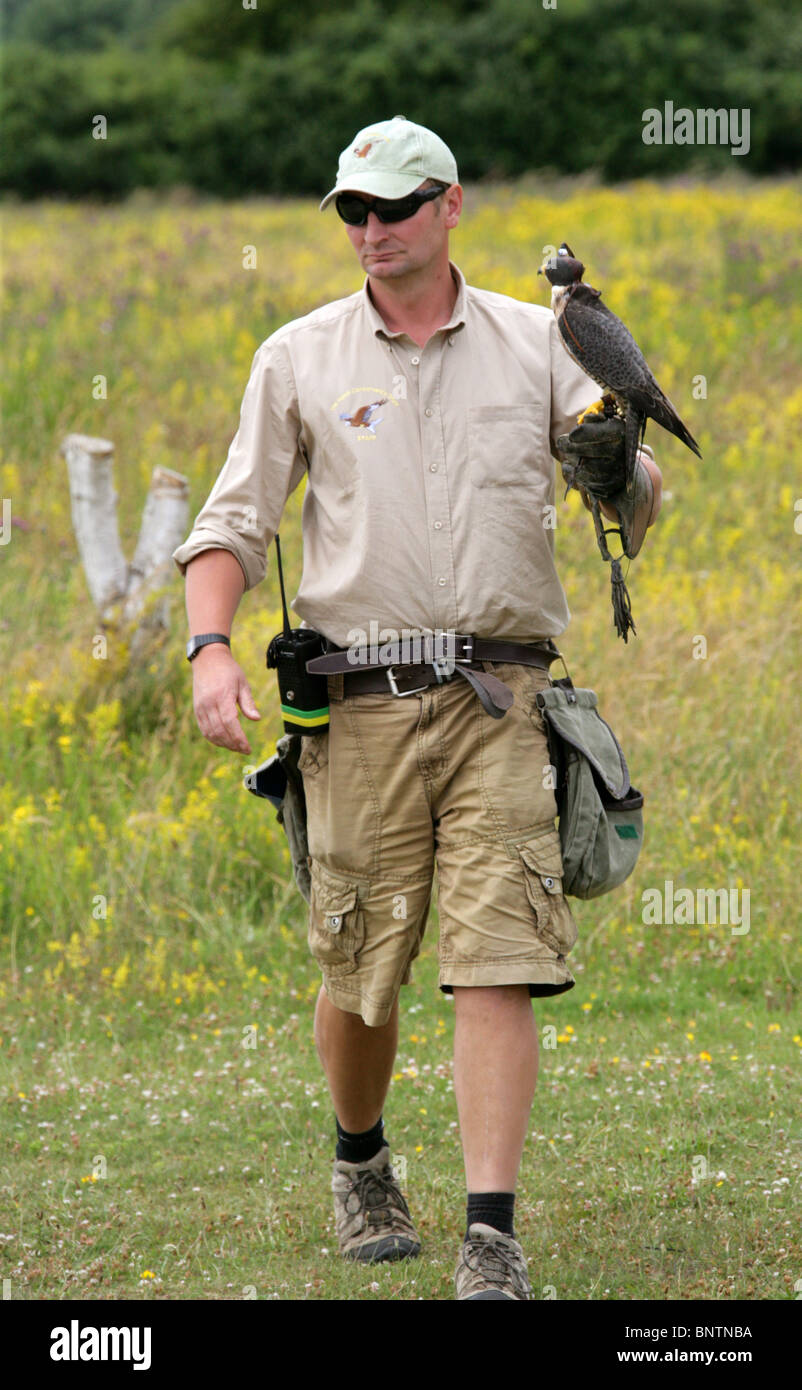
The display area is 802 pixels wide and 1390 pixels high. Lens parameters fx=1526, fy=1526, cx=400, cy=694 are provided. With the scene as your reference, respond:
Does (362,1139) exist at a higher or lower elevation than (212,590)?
lower

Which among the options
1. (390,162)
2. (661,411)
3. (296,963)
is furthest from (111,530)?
(661,411)

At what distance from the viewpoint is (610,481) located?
3250 mm

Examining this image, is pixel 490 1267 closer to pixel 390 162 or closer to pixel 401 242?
pixel 401 242

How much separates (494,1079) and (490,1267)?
0.37 meters

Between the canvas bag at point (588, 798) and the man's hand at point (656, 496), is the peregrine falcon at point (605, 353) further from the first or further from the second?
the canvas bag at point (588, 798)

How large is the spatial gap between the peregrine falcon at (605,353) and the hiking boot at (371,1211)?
1755mm

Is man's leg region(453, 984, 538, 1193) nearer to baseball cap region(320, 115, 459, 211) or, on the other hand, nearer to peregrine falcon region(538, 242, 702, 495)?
peregrine falcon region(538, 242, 702, 495)

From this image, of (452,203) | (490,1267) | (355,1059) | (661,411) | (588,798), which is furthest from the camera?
(355,1059)

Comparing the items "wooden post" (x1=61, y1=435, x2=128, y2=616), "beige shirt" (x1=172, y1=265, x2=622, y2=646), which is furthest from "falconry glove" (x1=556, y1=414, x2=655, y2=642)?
"wooden post" (x1=61, y1=435, x2=128, y2=616)

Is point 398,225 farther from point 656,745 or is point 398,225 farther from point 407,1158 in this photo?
point 656,745

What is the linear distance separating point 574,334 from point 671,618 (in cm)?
389

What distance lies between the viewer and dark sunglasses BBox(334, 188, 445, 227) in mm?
3277

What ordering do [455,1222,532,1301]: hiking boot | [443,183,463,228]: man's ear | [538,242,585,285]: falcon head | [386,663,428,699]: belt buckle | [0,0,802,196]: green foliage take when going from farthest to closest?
1. [0,0,802,196]: green foliage
2. [443,183,463,228]: man's ear
3. [386,663,428,699]: belt buckle
4. [538,242,585,285]: falcon head
5. [455,1222,532,1301]: hiking boot
